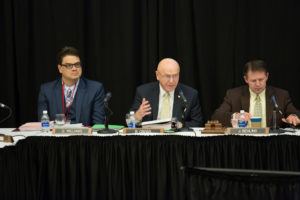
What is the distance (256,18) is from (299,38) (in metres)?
0.56

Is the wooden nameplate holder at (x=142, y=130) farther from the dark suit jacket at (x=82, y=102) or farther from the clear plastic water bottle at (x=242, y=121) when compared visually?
the dark suit jacket at (x=82, y=102)

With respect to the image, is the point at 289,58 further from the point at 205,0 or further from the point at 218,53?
the point at 205,0

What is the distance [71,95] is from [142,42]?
1185mm

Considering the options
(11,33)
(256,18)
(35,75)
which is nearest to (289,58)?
(256,18)

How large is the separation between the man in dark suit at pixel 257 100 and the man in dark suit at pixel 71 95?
1308 millimetres

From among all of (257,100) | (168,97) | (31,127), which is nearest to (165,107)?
(168,97)

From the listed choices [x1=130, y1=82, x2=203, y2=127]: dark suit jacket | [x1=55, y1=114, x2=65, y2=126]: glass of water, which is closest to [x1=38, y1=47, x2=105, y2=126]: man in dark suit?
[x1=130, y1=82, x2=203, y2=127]: dark suit jacket

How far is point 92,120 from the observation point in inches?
157

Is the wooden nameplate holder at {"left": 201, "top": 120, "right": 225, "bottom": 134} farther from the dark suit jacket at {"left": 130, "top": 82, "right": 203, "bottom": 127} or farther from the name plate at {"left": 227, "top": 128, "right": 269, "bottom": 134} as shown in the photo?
the dark suit jacket at {"left": 130, "top": 82, "right": 203, "bottom": 127}

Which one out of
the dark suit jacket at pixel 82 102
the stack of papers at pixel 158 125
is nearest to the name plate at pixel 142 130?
the stack of papers at pixel 158 125

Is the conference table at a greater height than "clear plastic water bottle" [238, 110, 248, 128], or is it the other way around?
"clear plastic water bottle" [238, 110, 248, 128]

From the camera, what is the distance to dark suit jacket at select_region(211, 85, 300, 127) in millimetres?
3462

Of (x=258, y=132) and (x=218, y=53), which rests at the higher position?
(x=218, y=53)

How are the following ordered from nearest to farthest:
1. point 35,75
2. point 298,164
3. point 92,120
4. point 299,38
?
point 298,164, point 92,120, point 299,38, point 35,75
